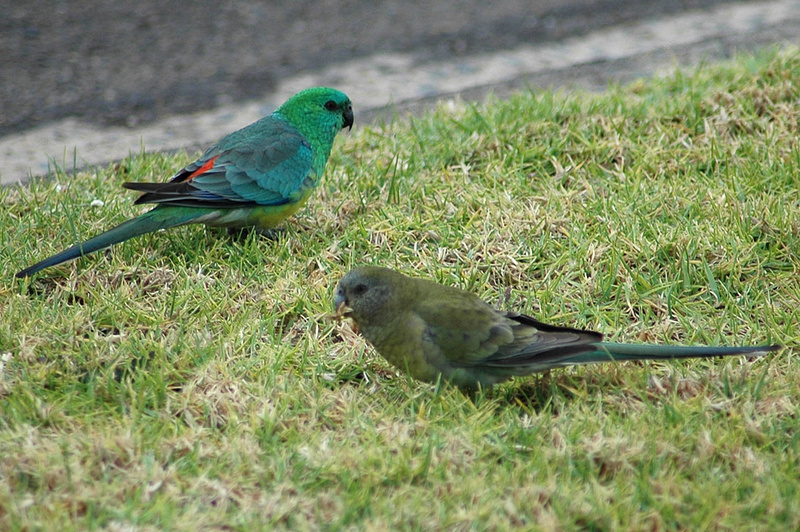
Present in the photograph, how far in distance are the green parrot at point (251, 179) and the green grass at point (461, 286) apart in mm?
134

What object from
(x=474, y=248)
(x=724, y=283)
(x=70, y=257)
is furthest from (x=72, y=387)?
(x=724, y=283)

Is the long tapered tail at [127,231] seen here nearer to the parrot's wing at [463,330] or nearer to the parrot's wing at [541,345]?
the parrot's wing at [463,330]

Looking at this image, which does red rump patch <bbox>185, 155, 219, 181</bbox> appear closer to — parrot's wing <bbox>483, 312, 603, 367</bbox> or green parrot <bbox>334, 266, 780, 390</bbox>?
green parrot <bbox>334, 266, 780, 390</bbox>

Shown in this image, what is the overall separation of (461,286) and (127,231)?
1467 millimetres

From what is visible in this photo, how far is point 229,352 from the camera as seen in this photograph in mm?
3229

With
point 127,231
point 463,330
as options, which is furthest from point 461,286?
point 127,231

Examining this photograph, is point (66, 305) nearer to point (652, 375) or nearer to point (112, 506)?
point (112, 506)

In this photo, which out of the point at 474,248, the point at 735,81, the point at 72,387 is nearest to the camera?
the point at 72,387

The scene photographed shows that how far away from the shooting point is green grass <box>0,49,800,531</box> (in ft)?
8.17

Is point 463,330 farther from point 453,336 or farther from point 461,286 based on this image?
point 461,286

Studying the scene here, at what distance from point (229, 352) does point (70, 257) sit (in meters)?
0.93

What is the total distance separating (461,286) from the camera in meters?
3.70

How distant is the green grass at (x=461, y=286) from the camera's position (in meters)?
2.49

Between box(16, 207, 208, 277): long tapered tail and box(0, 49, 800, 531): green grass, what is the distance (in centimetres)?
11
